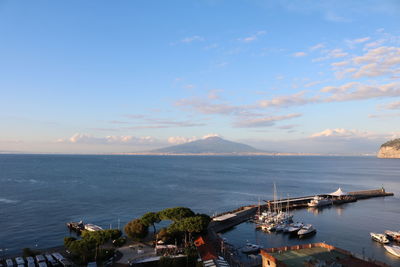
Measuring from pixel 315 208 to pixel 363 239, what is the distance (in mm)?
27559

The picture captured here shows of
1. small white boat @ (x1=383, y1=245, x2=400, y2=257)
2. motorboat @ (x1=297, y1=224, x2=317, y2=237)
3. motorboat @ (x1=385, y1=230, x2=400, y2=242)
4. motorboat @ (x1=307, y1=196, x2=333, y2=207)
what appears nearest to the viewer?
small white boat @ (x1=383, y1=245, x2=400, y2=257)

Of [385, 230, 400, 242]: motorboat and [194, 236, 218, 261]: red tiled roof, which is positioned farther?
[385, 230, 400, 242]: motorboat

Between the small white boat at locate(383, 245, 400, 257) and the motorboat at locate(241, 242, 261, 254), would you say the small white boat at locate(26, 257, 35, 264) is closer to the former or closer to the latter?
the motorboat at locate(241, 242, 261, 254)

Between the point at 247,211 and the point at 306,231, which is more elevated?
the point at 247,211

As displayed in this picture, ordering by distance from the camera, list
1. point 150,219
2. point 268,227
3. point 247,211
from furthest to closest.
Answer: point 247,211
point 268,227
point 150,219

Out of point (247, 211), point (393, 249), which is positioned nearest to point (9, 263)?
point (247, 211)

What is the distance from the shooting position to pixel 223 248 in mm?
39312

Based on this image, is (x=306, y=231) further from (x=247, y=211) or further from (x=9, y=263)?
(x=9, y=263)

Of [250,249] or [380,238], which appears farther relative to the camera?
[380,238]

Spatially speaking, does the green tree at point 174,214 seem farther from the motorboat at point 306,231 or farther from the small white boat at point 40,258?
the motorboat at point 306,231

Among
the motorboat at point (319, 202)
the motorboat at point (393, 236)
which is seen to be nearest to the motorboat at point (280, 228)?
the motorboat at point (393, 236)

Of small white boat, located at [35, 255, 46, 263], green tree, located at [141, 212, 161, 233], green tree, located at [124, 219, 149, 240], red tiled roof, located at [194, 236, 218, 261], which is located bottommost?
small white boat, located at [35, 255, 46, 263]

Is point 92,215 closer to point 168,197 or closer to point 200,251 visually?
point 168,197

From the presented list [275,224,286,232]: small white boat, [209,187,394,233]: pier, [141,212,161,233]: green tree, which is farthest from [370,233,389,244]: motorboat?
[141,212,161,233]: green tree
